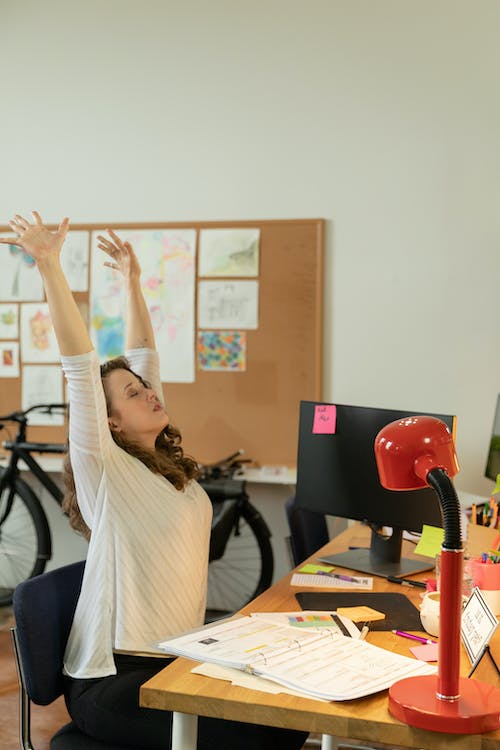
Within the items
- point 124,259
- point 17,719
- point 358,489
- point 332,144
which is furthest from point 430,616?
point 332,144

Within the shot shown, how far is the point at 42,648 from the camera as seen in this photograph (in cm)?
171

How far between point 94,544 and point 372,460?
838 millimetres

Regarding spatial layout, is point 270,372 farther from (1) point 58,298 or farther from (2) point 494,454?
(1) point 58,298

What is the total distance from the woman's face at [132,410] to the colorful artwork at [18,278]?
7.57 ft

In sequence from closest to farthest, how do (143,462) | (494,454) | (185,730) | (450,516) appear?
(450,516) < (185,730) < (143,462) < (494,454)

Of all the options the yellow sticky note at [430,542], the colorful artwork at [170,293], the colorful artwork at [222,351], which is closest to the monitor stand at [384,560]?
the yellow sticky note at [430,542]

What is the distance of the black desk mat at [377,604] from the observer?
1.74m

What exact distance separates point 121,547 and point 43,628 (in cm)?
24

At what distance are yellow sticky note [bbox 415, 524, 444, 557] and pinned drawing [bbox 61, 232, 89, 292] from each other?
2.69 metres

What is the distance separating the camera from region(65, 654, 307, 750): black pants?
1579mm

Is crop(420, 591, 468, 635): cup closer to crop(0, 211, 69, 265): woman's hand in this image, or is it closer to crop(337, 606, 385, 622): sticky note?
crop(337, 606, 385, 622): sticky note

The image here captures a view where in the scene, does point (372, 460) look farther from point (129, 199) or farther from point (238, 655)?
point (129, 199)

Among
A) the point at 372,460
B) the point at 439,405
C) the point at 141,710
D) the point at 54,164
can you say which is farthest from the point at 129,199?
the point at 141,710

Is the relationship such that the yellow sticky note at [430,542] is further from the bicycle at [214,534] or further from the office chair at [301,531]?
the bicycle at [214,534]
